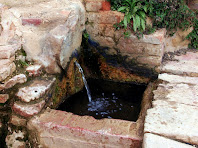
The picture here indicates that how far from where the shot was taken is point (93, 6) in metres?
3.70

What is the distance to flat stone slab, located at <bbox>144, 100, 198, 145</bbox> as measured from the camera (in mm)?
1965

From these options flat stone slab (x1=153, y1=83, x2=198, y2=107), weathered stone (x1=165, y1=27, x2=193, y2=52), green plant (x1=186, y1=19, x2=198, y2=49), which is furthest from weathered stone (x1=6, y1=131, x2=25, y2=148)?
green plant (x1=186, y1=19, x2=198, y2=49)

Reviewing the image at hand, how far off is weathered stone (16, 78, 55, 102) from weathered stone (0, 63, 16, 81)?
0.79 feet

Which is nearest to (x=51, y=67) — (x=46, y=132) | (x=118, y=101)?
(x=46, y=132)

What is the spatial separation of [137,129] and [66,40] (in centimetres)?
158

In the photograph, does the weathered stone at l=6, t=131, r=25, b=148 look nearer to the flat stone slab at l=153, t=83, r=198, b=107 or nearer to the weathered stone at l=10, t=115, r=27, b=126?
the weathered stone at l=10, t=115, r=27, b=126

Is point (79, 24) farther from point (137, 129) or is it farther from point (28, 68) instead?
point (137, 129)

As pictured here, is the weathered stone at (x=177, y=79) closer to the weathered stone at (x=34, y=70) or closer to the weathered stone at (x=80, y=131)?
the weathered stone at (x=80, y=131)

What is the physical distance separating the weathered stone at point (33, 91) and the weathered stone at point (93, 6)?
1688mm

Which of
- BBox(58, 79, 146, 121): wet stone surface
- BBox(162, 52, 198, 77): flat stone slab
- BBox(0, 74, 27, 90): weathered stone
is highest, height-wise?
BBox(0, 74, 27, 90): weathered stone

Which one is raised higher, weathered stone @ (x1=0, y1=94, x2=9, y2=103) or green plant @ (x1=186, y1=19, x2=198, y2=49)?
green plant @ (x1=186, y1=19, x2=198, y2=49)

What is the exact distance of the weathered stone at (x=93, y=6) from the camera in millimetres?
3666

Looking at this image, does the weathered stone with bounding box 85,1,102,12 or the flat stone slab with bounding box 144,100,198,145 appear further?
the weathered stone with bounding box 85,1,102,12

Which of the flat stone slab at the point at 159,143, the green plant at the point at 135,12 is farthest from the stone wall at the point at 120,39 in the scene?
the flat stone slab at the point at 159,143
